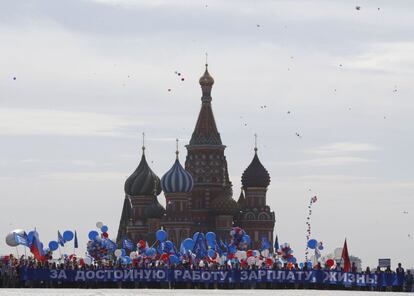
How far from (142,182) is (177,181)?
9.69 m

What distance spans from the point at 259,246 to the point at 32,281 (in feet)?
352

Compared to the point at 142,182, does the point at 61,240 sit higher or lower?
lower

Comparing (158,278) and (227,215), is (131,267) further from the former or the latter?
(227,215)

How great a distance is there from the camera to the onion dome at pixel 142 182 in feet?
601

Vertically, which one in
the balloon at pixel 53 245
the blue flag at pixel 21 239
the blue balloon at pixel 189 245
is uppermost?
the blue balloon at pixel 189 245

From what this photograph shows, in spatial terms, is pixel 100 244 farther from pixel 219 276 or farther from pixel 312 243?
pixel 219 276

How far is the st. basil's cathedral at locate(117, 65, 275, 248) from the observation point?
176m

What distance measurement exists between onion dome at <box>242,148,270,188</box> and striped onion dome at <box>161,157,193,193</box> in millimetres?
7853

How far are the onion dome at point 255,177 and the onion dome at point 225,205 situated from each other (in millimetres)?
2840

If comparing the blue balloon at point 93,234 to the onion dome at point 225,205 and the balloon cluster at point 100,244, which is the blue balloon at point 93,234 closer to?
the balloon cluster at point 100,244

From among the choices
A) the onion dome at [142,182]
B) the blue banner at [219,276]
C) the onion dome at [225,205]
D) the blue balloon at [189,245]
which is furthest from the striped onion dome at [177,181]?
the blue banner at [219,276]

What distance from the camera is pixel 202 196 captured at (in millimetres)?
181000

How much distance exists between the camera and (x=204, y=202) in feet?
595

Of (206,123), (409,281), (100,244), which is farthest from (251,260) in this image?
(206,123)
